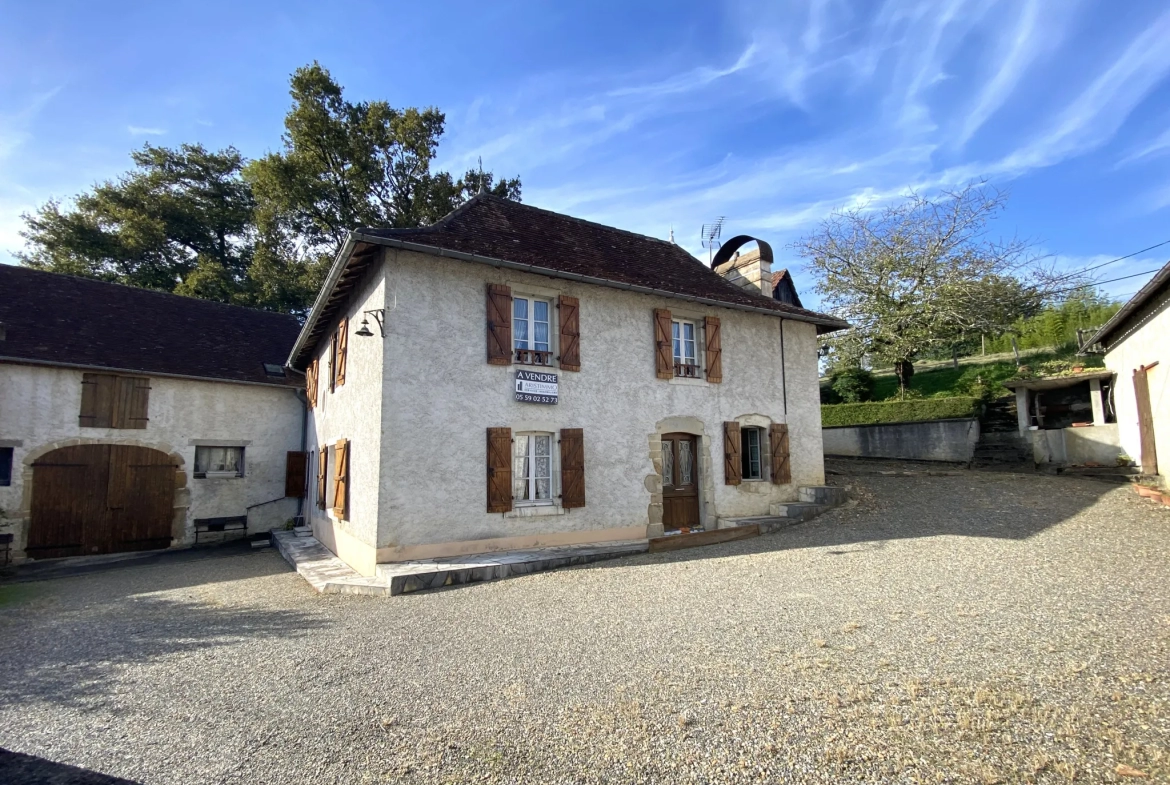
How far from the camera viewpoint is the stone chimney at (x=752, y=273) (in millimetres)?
13305

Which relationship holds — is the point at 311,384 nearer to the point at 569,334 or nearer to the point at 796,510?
the point at 569,334

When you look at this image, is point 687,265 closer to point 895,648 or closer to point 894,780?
point 895,648

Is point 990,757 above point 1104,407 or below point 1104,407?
below

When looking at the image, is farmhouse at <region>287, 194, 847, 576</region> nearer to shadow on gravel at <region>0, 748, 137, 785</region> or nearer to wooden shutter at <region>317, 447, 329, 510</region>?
wooden shutter at <region>317, 447, 329, 510</region>

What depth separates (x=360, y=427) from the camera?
9008 mm

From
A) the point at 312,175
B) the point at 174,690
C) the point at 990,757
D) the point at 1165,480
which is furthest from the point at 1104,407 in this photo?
the point at 312,175

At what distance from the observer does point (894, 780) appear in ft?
9.07

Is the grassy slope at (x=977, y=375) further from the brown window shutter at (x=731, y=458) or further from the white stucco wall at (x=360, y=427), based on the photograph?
the white stucco wall at (x=360, y=427)

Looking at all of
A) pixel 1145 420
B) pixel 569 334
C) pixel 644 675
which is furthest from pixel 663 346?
pixel 1145 420

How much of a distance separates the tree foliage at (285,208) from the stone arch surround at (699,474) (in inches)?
632

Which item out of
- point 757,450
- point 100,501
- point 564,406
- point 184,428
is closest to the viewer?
point 564,406

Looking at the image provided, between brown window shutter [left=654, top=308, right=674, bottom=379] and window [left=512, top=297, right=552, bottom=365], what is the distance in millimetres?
2018

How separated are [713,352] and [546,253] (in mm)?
3630

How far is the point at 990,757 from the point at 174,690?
519 cm
